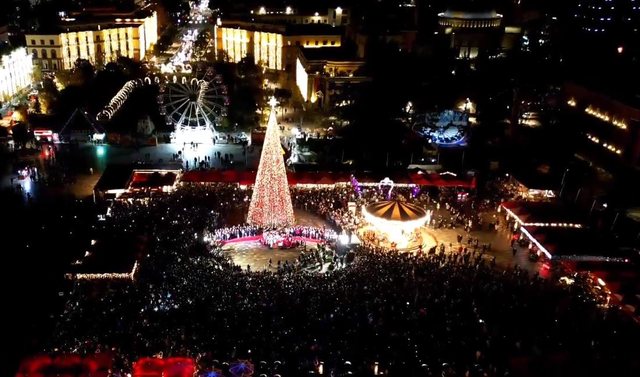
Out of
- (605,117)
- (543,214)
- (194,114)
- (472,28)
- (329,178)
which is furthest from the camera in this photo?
(472,28)

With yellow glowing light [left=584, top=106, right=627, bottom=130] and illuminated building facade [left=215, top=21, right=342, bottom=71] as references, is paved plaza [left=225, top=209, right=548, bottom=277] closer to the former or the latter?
yellow glowing light [left=584, top=106, right=627, bottom=130]

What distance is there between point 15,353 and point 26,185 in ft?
49.0

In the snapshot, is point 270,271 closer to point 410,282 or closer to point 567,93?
point 410,282

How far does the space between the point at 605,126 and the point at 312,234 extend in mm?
22983

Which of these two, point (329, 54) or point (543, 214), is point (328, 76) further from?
point (543, 214)

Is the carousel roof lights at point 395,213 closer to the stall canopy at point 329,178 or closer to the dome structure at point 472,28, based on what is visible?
the stall canopy at point 329,178

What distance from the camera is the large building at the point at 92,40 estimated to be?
52969 mm

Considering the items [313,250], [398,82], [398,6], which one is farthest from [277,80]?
[313,250]

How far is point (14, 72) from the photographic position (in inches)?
1880

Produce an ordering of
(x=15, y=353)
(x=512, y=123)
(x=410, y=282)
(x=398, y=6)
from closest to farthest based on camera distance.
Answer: (x=15, y=353), (x=410, y=282), (x=512, y=123), (x=398, y=6)

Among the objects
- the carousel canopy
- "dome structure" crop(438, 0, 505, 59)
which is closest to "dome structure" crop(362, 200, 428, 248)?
the carousel canopy

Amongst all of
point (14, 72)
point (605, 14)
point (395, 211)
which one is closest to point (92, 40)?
point (14, 72)

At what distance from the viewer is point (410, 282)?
20.4 m

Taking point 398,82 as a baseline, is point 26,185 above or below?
below
